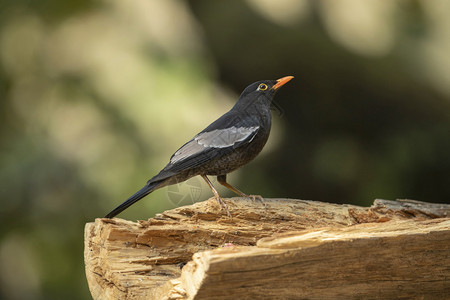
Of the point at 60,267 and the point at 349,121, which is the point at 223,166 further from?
the point at 349,121

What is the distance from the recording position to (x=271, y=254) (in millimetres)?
2281

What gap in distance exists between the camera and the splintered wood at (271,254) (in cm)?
228

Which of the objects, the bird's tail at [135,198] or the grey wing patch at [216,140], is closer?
the bird's tail at [135,198]

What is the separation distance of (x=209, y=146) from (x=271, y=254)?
1209 mm

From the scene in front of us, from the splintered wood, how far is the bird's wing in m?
0.26

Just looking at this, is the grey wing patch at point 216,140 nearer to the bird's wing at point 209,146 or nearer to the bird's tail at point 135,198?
the bird's wing at point 209,146

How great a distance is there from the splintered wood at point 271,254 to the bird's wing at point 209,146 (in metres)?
0.26

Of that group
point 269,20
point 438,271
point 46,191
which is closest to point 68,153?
point 46,191

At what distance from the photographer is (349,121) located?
568 cm

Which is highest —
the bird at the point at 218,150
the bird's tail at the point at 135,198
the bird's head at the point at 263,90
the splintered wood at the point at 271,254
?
the bird's head at the point at 263,90

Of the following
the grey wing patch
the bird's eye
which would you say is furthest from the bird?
the bird's eye

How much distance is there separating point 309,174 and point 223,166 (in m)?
2.23

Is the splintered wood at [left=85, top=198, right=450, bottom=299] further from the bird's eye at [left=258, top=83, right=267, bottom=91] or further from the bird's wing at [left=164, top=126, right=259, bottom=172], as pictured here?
the bird's eye at [left=258, top=83, right=267, bottom=91]

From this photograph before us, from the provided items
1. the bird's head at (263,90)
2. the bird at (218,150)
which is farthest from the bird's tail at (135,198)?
the bird's head at (263,90)
